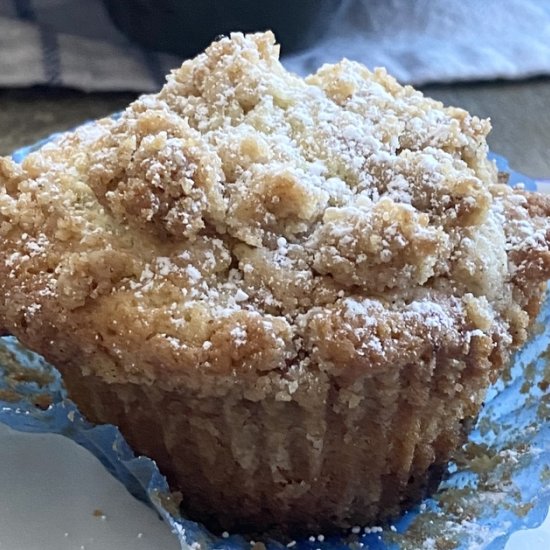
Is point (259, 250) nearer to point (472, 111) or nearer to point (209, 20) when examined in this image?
point (209, 20)

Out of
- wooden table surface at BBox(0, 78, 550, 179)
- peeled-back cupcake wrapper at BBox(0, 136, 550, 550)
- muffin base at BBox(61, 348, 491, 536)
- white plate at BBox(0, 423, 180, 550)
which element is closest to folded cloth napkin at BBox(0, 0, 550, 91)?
wooden table surface at BBox(0, 78, 550, 179)

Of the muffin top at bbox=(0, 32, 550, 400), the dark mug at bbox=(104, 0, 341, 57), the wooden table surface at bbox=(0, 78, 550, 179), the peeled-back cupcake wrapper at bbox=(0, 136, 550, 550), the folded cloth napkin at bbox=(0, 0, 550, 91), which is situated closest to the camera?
the muffin top at bbox=(0, 32, 550, 400)

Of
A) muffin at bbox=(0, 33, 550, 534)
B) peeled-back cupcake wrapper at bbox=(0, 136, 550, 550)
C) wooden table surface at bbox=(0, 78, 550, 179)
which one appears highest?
muffin at bbox=(0, 33, 550, 534)

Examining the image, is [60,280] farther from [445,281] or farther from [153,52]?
[153,52]

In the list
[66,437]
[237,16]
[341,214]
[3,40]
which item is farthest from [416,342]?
[3,40]

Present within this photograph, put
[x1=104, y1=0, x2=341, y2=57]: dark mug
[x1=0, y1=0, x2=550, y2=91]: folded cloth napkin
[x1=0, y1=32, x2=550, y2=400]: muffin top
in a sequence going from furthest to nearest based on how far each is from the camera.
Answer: [x1=0, y1=0, x2=550, y2=91]: folded cloth napkin
[x1=104, y1=0, x2=341, y2=57]: dark mug
[x1=0, y1=32, x2=550, y2=400]: muffin top

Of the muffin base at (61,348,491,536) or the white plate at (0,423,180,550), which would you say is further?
the white plate at (0,423,180,550)

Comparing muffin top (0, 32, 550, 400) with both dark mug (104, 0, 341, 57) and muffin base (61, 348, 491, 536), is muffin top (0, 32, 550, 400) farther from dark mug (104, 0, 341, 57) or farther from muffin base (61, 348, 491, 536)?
dark mug (104, 0, 341, 57)

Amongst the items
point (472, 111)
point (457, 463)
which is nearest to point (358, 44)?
point (472, 111)
